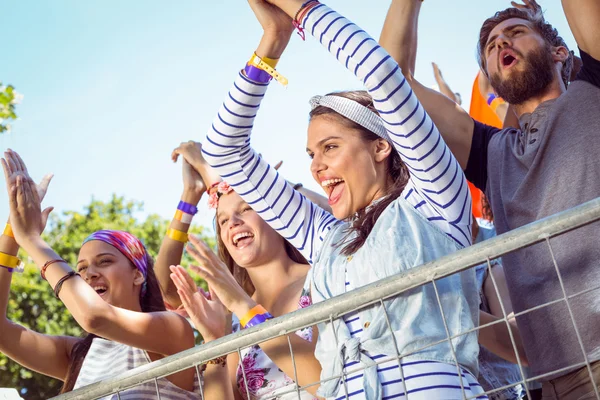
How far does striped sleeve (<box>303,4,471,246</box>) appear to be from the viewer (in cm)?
245

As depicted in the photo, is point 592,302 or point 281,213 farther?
point 281,213

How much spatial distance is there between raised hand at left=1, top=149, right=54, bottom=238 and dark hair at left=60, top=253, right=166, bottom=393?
1.72ft

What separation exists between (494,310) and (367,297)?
157 centimetres

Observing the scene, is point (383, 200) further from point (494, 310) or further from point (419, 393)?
point (494, 310)

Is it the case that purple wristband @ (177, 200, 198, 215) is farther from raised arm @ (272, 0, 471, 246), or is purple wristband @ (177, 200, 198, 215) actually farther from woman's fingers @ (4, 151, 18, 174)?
raised arm @ (272, 0, 471, 246)

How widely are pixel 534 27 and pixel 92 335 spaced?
8.08 ft

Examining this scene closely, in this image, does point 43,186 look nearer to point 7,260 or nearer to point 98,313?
point 7,260

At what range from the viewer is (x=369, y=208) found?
269cm

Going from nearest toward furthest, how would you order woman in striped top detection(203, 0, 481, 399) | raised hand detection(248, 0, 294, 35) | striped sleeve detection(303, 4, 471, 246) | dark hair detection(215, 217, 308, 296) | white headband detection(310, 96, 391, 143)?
woman in striped top detection(203, 0, 481, 399)
striped sleeve detection(303, 4, 471, 246)
white headband detection(310, 96, 391, 143)
raised hand detection(248, 0, 294, 35)
dark hair detection(215, 217, 308, 296)

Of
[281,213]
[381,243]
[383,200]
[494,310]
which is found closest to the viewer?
[381,243]

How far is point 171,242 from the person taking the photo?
4.47 metres

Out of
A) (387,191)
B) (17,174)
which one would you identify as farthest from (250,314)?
(17,174)

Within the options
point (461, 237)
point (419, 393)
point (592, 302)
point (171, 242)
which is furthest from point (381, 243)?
point (171, 242)

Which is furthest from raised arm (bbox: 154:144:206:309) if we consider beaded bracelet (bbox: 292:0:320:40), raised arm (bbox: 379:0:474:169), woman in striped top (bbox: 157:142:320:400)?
beaded bracelet (bbox: 292:0:320:40)
